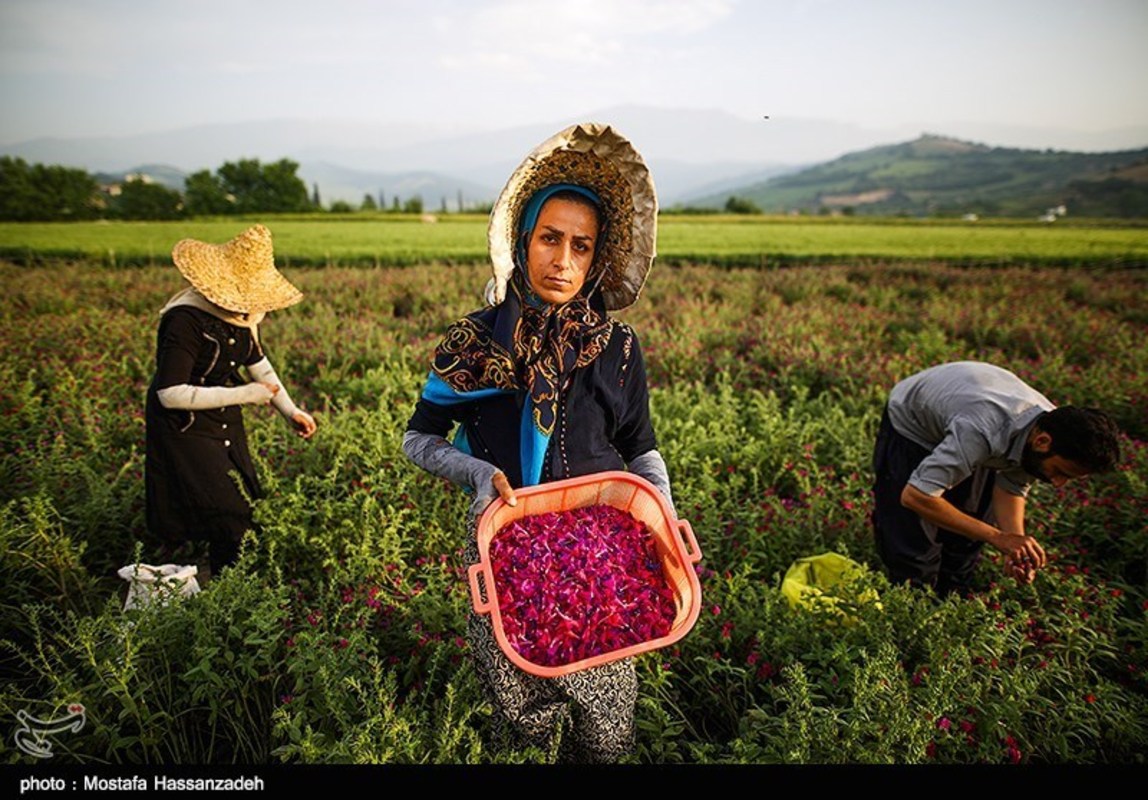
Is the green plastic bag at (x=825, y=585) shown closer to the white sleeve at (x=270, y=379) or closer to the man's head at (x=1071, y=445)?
the man's head at (x=1071, y=445)

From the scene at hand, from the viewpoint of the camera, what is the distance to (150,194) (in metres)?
41.9

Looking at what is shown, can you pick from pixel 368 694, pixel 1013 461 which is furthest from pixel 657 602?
pixel 1013 461

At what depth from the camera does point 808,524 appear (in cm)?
331

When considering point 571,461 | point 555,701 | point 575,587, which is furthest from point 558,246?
point 555,701

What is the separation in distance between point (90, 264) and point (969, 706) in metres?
15.9

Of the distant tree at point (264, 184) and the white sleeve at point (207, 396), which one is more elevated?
the distant tree at point (264, 184)

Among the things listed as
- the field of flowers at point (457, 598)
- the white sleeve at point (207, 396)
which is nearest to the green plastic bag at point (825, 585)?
the field of flowers at point (457, 598)

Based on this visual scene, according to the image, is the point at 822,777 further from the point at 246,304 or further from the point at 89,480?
the point at 89,480

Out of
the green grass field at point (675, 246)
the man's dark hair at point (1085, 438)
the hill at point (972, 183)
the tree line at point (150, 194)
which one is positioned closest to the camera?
the man's dark hair at point (1085, 438)

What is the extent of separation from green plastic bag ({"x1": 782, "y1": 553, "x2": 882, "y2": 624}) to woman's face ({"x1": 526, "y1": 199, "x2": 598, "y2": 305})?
1.81 metres

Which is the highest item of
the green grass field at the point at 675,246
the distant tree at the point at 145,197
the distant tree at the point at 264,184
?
the distant tree at the point at 264,184

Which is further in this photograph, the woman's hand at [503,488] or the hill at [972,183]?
the hill at [972,183]

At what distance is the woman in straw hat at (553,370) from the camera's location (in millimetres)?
1554

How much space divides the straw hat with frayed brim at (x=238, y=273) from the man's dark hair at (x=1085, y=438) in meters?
3.24
